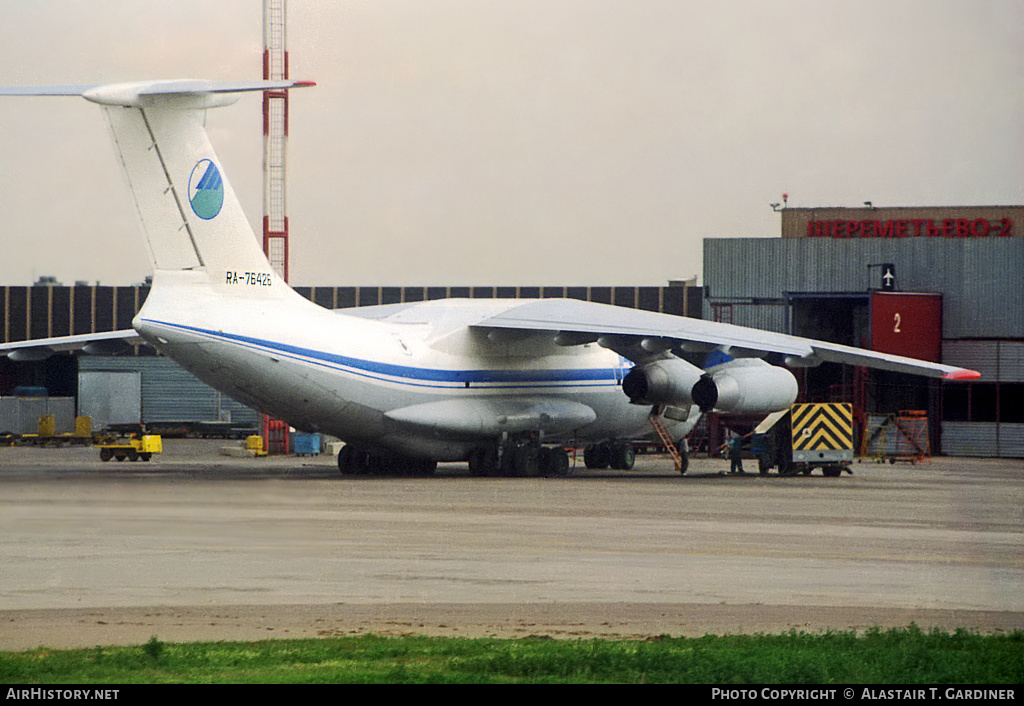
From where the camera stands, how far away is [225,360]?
26.3 metres

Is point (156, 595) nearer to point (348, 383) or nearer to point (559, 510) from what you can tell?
point (559, 510)

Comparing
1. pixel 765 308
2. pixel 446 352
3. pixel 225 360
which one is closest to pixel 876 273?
pixel 765 308

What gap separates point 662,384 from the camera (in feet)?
101

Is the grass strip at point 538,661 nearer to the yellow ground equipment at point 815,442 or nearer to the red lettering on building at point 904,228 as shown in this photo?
the yellow ground equipment at point 815,442

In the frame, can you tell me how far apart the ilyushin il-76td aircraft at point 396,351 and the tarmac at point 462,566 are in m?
5.84

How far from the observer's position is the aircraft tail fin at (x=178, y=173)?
2484 centimetres

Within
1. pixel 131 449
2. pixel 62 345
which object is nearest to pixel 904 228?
pixel 131 449

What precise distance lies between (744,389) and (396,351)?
7.69 m

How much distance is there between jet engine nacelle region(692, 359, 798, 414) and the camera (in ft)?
98.4

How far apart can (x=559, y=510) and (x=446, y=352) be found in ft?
31.1

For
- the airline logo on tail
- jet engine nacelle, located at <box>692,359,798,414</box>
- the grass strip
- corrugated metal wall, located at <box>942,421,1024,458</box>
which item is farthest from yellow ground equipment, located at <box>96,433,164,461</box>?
the grass strip

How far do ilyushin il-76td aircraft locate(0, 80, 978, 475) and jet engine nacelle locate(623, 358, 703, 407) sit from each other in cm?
3

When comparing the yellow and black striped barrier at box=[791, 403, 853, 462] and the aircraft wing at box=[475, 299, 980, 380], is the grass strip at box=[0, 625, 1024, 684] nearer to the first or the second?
the aircraft wing at box=[475, 299, 980, 380]

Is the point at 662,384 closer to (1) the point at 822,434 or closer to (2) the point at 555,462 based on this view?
(2) the point at 555,462
